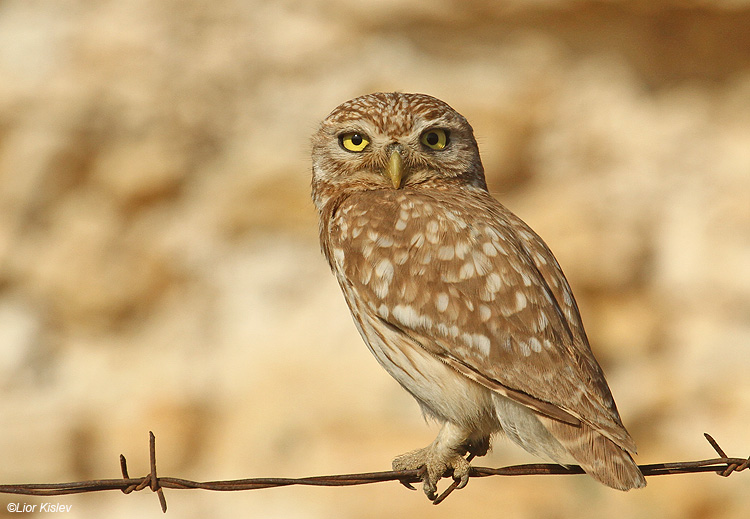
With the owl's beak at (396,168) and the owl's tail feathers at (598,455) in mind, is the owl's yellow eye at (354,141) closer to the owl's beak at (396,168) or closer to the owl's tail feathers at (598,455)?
the owl's beak at (396,168)

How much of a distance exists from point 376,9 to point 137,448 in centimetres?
436

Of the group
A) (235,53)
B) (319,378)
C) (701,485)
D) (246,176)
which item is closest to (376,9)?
(235,53)

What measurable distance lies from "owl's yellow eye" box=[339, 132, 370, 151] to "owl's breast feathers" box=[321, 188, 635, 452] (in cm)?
37

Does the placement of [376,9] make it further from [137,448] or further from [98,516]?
[98,516]

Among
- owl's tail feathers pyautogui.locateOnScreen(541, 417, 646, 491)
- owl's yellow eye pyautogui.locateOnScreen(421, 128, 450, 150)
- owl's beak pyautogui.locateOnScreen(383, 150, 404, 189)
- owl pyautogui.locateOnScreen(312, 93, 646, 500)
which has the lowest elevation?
owl's tail feathers pyautogui.locateOnScreen(541, 417, 646, 491)

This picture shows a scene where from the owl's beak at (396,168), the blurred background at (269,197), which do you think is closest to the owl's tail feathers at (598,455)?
the owl's beak at (396,168)

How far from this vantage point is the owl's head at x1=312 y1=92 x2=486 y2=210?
11.6 ft

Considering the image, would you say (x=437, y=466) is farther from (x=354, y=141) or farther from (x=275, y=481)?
(x=354, y=141)

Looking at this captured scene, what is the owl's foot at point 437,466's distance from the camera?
10.2 ft

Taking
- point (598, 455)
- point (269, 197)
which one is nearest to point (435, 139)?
point (598, 455)

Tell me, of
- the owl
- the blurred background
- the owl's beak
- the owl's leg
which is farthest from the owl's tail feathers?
the blurred background

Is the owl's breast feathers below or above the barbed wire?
above

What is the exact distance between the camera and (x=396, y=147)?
3.49 meters

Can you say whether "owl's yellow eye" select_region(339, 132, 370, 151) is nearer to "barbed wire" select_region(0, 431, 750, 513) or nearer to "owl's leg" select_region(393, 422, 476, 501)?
"owl's leg" select_region(393, 422, 476, 501)
